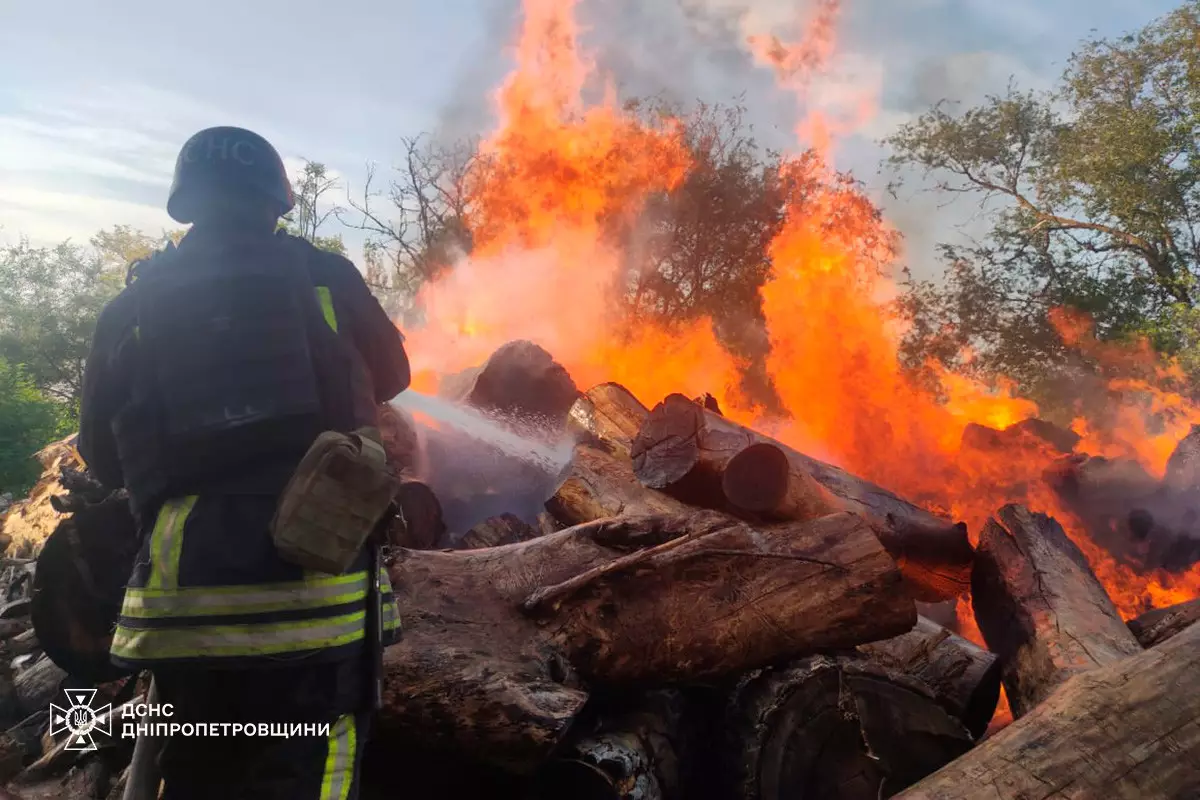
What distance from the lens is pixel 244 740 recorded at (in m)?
1.82

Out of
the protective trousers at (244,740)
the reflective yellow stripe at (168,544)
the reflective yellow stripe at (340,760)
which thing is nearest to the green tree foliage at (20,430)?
the reflective yellow stripe at (168,544)

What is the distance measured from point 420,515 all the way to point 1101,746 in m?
4.36

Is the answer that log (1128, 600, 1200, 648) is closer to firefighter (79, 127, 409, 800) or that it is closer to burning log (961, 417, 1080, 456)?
firefighter (79, 127, 409, 800)

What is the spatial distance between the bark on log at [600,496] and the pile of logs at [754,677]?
133cm

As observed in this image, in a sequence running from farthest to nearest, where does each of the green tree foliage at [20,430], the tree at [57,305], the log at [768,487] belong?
the tree at [57,305], the green tree foliage at [20,430], the log at [768,487]

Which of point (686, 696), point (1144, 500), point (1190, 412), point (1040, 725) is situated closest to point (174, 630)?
point (686, 696)

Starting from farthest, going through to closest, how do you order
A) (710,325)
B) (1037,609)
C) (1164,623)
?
(710,325) < (1164,623) < (1037,609)

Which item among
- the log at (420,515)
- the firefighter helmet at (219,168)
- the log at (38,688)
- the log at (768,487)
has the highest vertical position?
the firefighter helmet at (219,168)

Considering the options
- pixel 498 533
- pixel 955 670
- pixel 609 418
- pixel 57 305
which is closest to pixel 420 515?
pixel 498 533

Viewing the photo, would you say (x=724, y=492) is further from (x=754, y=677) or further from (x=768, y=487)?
(x=754, y=677)

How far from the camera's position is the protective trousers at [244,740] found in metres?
1.80

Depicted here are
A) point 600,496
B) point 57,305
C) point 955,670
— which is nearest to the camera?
point 955,670

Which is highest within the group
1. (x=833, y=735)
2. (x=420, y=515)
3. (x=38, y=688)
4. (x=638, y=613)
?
(x=638, y=613)

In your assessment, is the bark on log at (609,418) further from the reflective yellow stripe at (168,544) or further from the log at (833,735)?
the reflective yellow stripe at (168,544)
